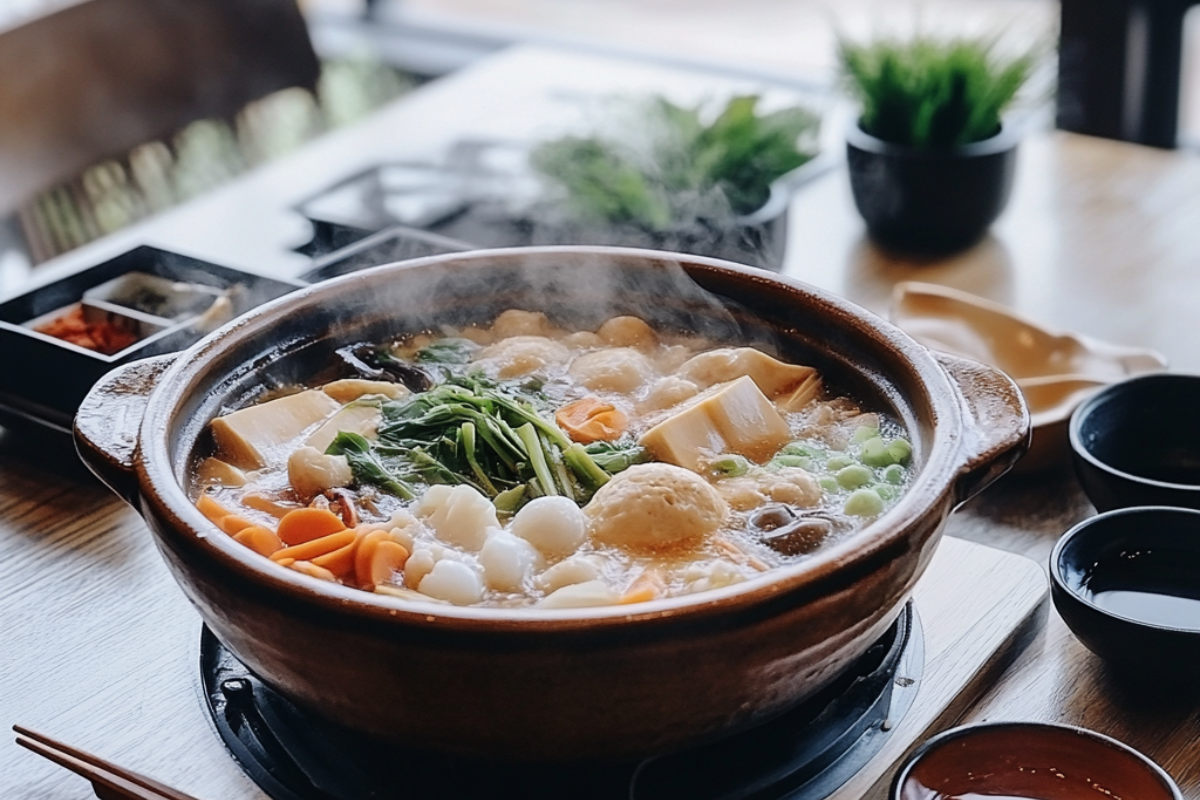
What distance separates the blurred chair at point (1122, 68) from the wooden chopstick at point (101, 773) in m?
3.51

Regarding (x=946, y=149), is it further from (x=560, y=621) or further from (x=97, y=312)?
(x=560, y=621)

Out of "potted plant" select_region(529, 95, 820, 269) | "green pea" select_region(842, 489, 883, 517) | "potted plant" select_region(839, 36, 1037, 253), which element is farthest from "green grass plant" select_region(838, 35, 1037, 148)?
"green pea" select_region(842, 489, 883, 517)

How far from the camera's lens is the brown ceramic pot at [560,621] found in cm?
125

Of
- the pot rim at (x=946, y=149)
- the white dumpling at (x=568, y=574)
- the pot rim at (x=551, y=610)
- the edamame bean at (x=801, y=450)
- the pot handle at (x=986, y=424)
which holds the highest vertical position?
the pot rim at (x=551, y=610)

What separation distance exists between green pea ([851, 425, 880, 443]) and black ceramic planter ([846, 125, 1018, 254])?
140cm

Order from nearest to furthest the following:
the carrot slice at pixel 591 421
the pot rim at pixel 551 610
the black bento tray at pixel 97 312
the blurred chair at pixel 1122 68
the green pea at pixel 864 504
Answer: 1. the pot rim at pixel 551 610
2. the green pea at pixel 864 504
3. the carrot slice at pixel 591 421
4. the black bento tray at pixel 97 312
5. the blurred chair at pixel 1122 68

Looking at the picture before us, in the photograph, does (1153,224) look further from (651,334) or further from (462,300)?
(462,300)

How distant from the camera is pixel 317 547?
5.01 feet

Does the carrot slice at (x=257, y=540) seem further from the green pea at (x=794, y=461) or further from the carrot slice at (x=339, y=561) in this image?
the green pea at (x=794, y=461)

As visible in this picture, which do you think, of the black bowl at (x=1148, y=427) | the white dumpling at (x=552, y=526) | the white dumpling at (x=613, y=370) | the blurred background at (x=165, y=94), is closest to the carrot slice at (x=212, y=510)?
the white dumpling at (x=552, y=526)

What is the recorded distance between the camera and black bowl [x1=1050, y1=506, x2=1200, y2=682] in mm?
1676

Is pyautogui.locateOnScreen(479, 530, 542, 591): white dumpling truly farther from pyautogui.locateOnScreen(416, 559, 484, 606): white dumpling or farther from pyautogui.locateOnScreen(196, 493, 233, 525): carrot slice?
pyautogui.locateOnScreen(196, 493, 233, 525): carrot slice

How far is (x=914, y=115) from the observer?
10.1ft

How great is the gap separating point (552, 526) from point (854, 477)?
402 millimetres
